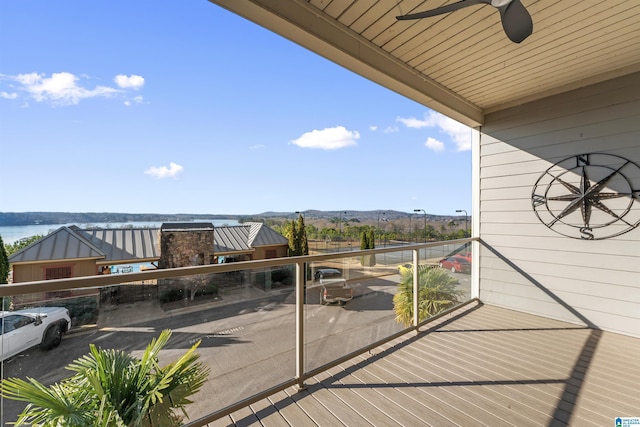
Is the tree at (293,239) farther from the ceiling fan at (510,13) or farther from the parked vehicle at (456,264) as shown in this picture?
the ceiling fan at (510,13)

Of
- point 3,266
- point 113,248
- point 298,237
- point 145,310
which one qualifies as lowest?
point 113,248

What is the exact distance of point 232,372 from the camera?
1.82 meters

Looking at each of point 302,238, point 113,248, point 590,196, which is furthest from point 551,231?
point 113,248

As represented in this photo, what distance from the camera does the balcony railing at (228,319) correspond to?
53.6 inches

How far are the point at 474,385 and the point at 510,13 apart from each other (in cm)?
259

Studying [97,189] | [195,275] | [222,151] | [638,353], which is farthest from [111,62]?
[638,353]

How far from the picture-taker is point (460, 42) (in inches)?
97.8

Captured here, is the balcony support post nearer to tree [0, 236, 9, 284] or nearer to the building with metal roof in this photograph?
the building with metal roof

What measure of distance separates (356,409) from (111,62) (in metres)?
32.7

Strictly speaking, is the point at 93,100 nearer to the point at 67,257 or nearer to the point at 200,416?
the point at 67,257

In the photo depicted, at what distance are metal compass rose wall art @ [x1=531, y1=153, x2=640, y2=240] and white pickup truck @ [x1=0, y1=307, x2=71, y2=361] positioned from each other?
4660mm

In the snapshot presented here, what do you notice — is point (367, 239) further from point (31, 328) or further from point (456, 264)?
point (31, 328)

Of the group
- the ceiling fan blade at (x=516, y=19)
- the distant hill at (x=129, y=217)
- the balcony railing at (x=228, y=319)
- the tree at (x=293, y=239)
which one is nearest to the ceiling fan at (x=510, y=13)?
the ceiling fan blade at (x=516, y=19)

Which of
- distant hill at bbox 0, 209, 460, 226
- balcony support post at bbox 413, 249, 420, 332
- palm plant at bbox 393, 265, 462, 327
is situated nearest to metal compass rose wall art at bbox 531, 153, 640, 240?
palm plant at bbox 393, 265, 462, 327
